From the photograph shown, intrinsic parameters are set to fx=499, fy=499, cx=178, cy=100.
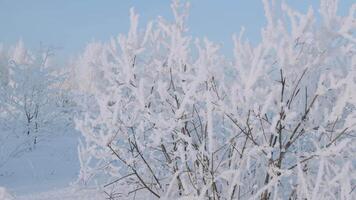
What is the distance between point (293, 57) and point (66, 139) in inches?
462

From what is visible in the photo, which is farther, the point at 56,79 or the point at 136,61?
the point at 56,79

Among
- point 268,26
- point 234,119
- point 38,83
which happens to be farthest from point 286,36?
point 38,83

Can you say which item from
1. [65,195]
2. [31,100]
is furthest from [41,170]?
[31,100]

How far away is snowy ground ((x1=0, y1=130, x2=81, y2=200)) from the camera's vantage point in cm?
729

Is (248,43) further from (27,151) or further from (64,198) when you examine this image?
(27,151)

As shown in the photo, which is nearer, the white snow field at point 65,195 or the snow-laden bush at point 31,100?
the white snow field at point 65,195

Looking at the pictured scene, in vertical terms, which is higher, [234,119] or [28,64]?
[28,64]

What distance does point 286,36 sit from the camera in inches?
119

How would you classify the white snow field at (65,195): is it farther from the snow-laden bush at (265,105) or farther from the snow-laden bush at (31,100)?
the snow-laden bush at (31,100)

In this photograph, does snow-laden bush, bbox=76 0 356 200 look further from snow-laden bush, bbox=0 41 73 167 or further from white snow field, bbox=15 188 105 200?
snow-laden bush, bbox=0 41 73 167

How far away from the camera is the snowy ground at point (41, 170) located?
729 centimetres

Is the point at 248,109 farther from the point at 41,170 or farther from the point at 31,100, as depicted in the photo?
the point at 31,100

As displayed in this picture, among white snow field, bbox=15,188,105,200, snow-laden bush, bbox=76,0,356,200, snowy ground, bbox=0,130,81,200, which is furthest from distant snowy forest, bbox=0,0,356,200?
snowy ground, bbox=0,130,81,200

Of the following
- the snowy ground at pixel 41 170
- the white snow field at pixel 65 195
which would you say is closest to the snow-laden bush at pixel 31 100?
the snowy ground at pixel 41 170
